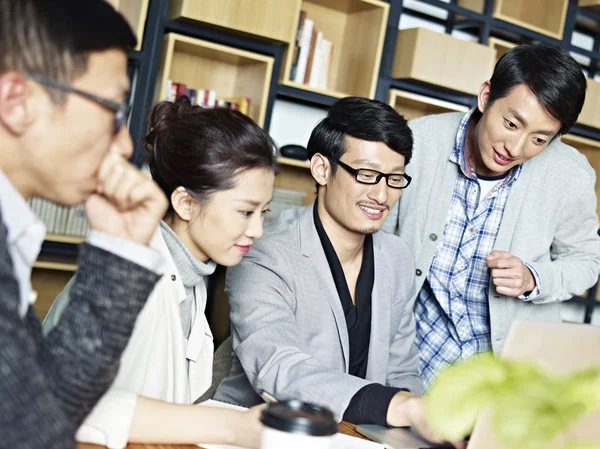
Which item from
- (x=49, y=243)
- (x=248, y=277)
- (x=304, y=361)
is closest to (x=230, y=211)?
(x=248, y=277)

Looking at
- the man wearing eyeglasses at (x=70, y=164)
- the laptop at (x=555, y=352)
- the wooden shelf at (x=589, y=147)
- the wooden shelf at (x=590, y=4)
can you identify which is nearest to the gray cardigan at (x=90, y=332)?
the man wearing eyeglasses at (x=70, y=164)

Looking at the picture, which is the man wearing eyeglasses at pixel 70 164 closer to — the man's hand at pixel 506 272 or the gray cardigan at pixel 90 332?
the gray cardigan at pixel 90 332

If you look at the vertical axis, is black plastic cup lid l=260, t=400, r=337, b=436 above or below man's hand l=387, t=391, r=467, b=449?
above

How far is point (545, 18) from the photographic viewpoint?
189 inches

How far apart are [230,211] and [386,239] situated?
0.64 meters

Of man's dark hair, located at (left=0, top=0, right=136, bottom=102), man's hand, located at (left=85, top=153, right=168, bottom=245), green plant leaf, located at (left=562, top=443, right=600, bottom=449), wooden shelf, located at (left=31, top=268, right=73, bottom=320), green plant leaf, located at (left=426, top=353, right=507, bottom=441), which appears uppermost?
man's dark hair, located at (left=0, top=0, right=136, bottom=102)

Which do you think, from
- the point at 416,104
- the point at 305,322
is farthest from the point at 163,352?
the point at 416,104

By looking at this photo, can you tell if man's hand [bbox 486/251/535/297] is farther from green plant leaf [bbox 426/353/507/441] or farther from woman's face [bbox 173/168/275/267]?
green plant leaf [bbox 426/353/507/441]

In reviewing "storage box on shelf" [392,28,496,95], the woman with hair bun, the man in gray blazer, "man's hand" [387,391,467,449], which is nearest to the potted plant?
"man's hand" [387,391,467,449]

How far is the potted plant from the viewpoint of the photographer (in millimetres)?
577

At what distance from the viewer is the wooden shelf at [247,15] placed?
11.2 ft

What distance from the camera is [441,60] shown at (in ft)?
13.6

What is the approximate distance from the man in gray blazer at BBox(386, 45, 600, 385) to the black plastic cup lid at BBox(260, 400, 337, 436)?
1335 millimetres

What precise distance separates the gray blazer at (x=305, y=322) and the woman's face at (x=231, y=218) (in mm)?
125
